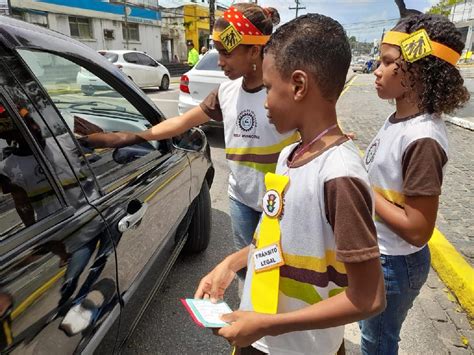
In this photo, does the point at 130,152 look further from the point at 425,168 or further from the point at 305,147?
the point at 425,168

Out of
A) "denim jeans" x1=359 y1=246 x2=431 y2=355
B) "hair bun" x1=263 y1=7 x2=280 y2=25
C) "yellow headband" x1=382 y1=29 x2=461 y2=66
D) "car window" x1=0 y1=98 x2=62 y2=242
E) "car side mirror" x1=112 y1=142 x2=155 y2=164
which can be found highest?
"hair bun" x1=263 y1=7 x2=280 y2=25

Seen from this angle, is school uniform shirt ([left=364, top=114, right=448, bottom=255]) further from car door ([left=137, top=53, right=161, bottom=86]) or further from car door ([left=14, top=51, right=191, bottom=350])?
car door ([left=137, top=53, right=161, bottom=86])

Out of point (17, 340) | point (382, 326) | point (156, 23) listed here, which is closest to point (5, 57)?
point (17, 340)

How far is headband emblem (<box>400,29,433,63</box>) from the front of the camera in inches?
52.5

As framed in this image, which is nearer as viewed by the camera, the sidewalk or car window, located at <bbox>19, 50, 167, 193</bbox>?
car window, located at <bbox>19, 50, 167, 193</bbox>

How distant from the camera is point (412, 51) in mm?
1356

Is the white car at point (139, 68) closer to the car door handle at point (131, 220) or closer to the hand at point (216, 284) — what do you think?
the car door handle at point (131, 220)

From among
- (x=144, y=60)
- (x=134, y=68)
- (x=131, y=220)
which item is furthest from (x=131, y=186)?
(x=144, y=60)

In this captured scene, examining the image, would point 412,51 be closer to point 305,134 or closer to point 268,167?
point 305,134

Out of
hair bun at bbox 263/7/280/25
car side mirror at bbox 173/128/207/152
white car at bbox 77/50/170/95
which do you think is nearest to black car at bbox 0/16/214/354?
car side mirror at bbox 173/128/207/152

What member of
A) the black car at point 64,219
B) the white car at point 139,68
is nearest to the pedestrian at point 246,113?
the black car at point 64,219

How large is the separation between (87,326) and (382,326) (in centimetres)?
110

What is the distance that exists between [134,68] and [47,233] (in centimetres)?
1371

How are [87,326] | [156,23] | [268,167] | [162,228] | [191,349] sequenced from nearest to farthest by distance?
[87,326] < [268,167] < [162,228] < [191,349] < [156,23]
